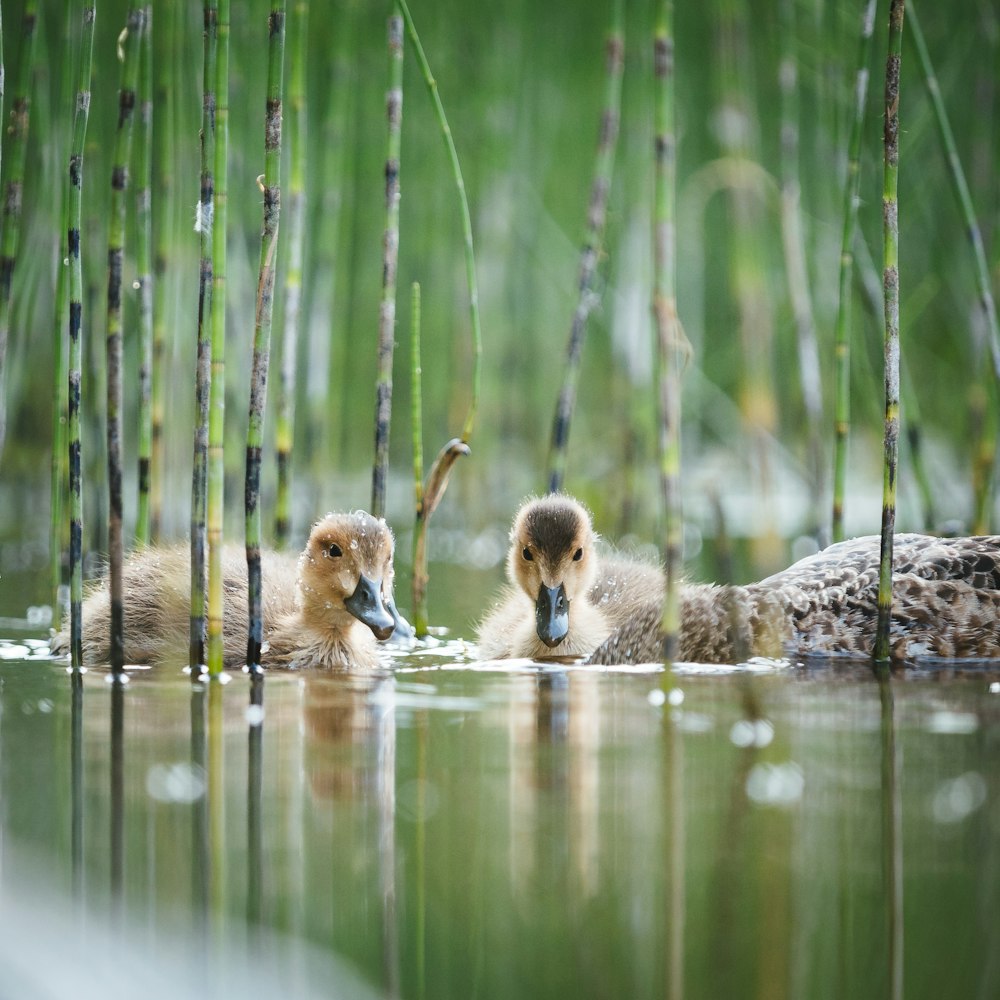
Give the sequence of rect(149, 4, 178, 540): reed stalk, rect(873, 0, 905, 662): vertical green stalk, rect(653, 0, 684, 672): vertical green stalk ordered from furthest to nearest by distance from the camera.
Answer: rect(149, 4, 178, 540): reed stalk
rect(873, 0, 905, 662): vertical green stalk
rect(653, 0, 684, 672): vertical green stalk

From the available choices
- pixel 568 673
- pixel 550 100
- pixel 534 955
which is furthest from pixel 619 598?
pixel 550 100

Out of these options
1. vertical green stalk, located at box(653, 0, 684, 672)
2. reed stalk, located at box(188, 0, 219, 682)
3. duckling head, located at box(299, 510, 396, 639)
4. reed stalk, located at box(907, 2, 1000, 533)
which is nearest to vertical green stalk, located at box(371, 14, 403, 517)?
duckling head, located at box(299, 510, 396, 639)

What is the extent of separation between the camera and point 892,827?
291 cm

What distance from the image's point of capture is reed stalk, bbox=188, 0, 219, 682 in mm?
4465

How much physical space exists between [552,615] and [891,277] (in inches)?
63.1

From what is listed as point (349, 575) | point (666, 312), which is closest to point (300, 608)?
point (349, 575)

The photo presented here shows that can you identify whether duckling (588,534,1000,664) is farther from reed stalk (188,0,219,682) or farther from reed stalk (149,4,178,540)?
reed stalk (149,4,178,540)

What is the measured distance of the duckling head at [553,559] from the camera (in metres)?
5.35

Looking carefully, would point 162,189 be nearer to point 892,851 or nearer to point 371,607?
point 371,607

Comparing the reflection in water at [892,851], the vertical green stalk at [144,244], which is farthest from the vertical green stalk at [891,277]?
the vertical green stalk at [144,244]

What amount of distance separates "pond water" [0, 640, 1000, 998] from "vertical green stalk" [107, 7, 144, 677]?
0.34 m

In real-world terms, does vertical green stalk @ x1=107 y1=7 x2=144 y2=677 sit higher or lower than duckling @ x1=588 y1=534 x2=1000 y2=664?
higher

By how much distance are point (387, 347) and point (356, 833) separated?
2.94m

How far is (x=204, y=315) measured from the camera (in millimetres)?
Result: 4539
